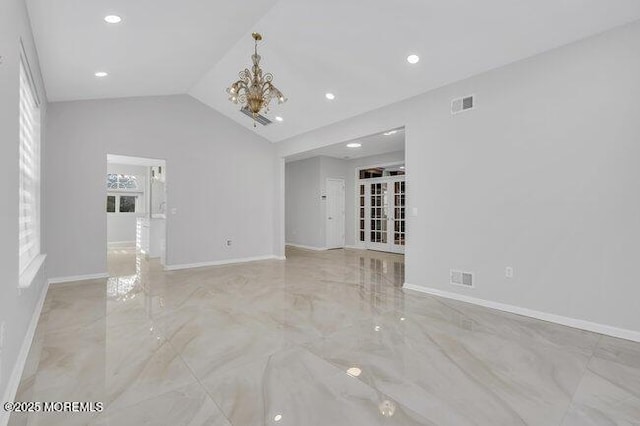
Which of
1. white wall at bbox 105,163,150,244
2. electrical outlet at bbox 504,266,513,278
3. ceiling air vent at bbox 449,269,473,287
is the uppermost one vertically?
white wall at bbox 105,163,150,244

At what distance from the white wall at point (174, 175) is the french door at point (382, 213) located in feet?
9.61

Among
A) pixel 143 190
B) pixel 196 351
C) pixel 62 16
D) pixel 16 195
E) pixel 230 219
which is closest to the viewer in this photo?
pixel 16 195

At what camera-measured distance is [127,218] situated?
1066cm

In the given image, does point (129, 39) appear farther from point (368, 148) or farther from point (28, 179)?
point (368, 148)

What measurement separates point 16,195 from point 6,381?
49.6 inches

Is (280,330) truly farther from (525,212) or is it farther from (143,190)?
(143,190)

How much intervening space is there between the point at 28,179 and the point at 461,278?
5228 mm

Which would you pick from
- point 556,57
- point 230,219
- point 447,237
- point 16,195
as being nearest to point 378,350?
point 447,237

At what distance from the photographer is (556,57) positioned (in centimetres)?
349

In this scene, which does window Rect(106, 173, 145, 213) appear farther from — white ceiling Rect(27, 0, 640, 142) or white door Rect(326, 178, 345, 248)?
white door Rect(326, 178, 345, 248)

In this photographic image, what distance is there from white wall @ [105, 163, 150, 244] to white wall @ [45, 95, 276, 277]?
458 centimetres

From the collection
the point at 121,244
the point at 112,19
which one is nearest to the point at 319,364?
the point at 112,19

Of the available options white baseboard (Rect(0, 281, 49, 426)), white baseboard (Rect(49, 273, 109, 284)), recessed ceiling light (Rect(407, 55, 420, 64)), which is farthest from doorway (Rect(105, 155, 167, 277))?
recessed ceiling light (Rect(407, 55, 420, 64))

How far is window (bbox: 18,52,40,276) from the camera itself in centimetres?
317
